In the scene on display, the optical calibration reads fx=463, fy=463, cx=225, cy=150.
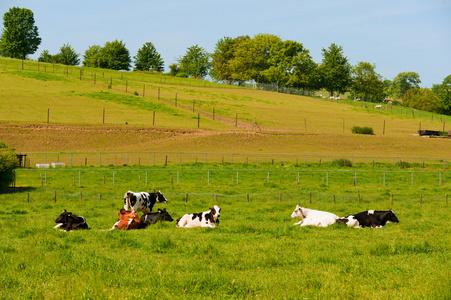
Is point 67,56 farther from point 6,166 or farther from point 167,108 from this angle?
point 6,166

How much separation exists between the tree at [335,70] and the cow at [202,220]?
13970 centimetres

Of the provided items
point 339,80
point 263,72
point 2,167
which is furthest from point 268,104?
point 2,167

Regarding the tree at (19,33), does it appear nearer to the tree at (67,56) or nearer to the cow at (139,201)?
the tree at (67,56)

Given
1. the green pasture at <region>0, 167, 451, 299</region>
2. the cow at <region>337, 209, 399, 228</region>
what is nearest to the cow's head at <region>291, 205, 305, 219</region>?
the green pasture at <region>0, 167, 451, 299</region>

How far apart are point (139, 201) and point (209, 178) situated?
1920 centimetres

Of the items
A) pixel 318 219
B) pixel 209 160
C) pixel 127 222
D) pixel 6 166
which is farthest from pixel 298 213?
pixel 209 160

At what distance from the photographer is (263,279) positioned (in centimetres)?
1027

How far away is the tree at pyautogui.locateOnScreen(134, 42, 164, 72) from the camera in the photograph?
18912 cm

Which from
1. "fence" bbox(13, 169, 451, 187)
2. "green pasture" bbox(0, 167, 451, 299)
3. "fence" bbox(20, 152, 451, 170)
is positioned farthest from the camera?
"fence" bbox(20, 152, 451, 170)

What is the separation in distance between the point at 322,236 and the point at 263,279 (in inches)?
257

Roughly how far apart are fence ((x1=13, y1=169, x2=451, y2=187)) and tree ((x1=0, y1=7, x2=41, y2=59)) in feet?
441

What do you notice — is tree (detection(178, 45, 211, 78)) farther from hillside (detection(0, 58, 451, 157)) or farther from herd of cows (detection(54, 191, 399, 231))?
herd of cows (detection(54, 191, 399, 231))

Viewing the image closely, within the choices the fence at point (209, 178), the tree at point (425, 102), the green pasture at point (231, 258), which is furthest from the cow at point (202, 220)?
the tree at point (425, 102)

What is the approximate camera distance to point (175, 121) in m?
82.6
